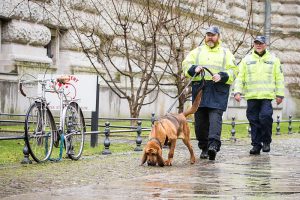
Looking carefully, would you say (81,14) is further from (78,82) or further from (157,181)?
(157,181)

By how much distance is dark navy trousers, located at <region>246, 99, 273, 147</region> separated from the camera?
11734 millimetres

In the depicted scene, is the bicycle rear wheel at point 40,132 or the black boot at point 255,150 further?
the black boot at point 255,150

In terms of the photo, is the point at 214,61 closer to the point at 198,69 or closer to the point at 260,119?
Result: the point at 198,69

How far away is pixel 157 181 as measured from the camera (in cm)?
743

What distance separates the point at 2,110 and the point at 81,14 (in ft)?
12.6

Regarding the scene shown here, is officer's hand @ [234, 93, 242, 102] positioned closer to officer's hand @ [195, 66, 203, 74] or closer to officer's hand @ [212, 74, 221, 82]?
officer's hand @ [212, 74, 221, 82]

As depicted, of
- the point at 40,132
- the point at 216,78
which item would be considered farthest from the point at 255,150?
the point at 40,132

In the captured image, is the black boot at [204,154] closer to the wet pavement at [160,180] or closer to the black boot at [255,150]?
the wet pavement at [160,180]

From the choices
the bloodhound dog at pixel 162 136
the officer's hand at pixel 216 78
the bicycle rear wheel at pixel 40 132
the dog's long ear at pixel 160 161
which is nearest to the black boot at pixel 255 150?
the officer's hand at pixel 216 78

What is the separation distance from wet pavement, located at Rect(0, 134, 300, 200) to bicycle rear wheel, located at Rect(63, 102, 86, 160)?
20cm

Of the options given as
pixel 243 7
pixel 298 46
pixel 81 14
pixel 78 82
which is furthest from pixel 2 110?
pixel 298 46

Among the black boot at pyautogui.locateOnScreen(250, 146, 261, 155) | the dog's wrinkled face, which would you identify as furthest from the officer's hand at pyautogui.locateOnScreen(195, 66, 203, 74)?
the black boot at pyautogui.locateOnScreen(250, 146, 261, 155)

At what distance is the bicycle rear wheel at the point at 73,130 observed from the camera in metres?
9.55

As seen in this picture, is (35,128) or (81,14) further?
(81,14)
